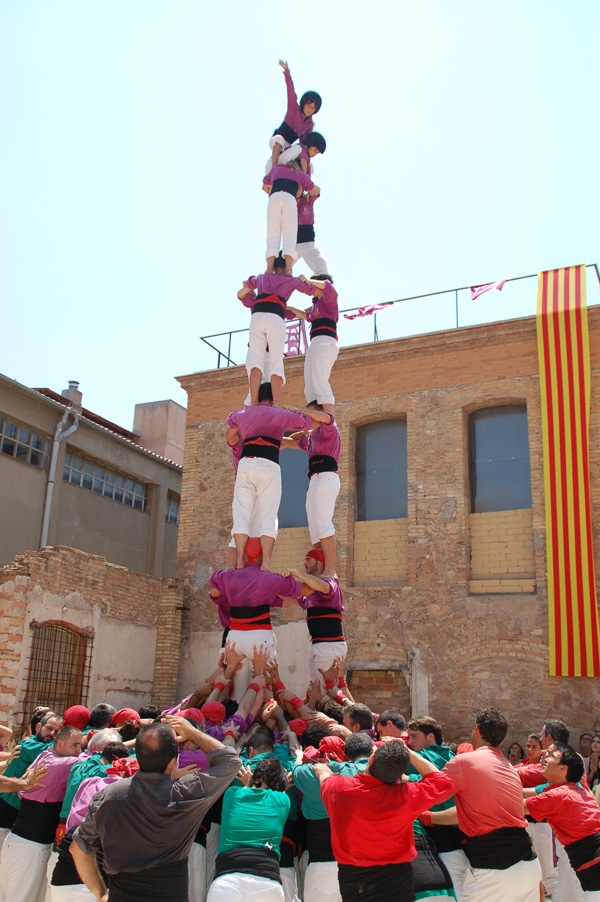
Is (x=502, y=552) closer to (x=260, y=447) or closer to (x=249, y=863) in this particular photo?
(x=260, y=447)

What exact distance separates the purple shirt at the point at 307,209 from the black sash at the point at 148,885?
8159 mm

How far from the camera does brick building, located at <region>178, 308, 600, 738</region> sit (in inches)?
550

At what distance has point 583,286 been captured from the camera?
15.2 m

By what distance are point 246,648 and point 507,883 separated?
380cm

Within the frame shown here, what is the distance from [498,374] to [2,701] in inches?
406

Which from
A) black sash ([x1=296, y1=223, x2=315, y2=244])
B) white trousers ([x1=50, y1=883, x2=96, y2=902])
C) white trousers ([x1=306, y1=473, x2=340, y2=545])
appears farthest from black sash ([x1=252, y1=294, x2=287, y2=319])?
white trousers ([x1=50, y1=883, x2=96, y2=902])

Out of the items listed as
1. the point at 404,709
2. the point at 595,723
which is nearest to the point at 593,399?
the point at 595,723

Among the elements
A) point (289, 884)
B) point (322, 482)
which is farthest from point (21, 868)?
point (322, 482)

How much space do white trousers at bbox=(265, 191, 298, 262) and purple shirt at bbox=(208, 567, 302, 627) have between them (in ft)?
12.5

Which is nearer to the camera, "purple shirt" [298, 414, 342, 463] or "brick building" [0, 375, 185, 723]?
"purple shirt" [298, 414, 342, 463]

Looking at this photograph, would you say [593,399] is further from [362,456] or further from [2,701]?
[2,701]

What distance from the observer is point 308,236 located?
10.4m

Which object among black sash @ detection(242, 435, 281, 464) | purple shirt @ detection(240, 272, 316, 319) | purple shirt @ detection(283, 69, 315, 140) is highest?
purple shirt @ detection(283, 69, 315, 140)

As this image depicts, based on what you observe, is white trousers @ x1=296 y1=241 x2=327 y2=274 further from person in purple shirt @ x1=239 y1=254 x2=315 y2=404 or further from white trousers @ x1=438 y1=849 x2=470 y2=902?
white trousers @ x1=438 y1=849 x2=470 y2=902
